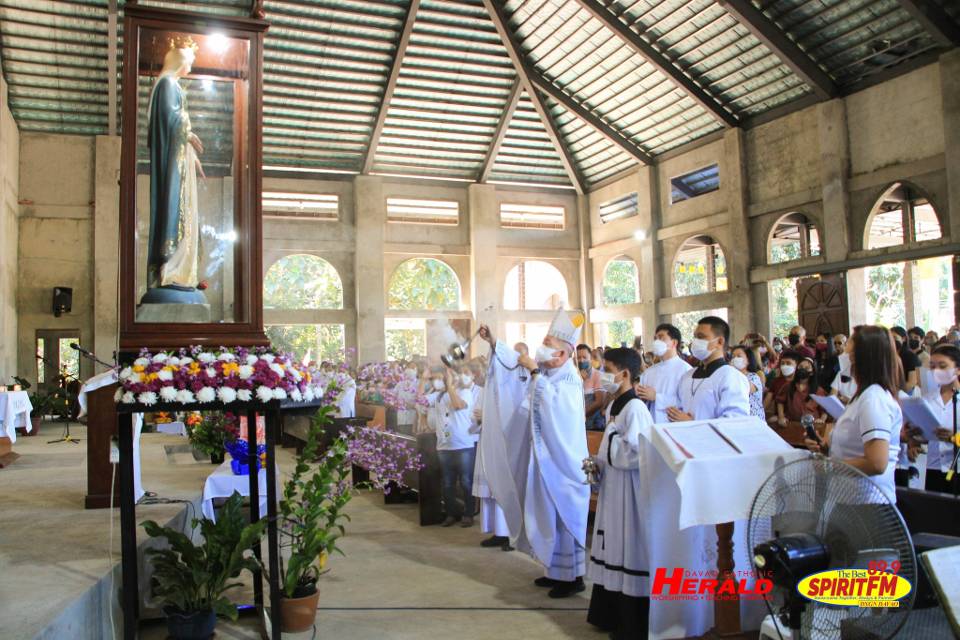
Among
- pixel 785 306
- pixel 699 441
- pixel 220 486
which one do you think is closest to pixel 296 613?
pixel 220 486

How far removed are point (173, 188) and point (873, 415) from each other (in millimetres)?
4015

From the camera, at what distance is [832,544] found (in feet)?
7.59

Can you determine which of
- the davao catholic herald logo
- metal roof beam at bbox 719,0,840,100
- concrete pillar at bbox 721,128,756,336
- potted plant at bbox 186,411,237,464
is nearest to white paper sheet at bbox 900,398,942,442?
the davao catholic herald logo

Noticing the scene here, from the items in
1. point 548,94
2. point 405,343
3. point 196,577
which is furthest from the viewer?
point 405,343

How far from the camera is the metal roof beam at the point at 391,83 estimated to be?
17.2 meters

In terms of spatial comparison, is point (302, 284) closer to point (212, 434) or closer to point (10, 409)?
point (10, 409)

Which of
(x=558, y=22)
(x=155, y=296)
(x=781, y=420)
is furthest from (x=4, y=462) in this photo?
(x=558, y=22)

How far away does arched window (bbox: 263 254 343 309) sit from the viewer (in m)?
20.8

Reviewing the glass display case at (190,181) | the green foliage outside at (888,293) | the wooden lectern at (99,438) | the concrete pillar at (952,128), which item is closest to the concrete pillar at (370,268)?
the green foliage outside at (888,293)

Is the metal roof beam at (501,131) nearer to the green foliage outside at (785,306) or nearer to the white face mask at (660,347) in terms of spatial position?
the green foliage outside at (785,306)

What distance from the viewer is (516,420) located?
20.4 ft

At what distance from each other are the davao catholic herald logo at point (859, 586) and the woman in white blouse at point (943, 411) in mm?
3548

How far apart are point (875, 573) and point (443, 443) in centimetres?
603

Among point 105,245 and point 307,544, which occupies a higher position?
point 105,245
